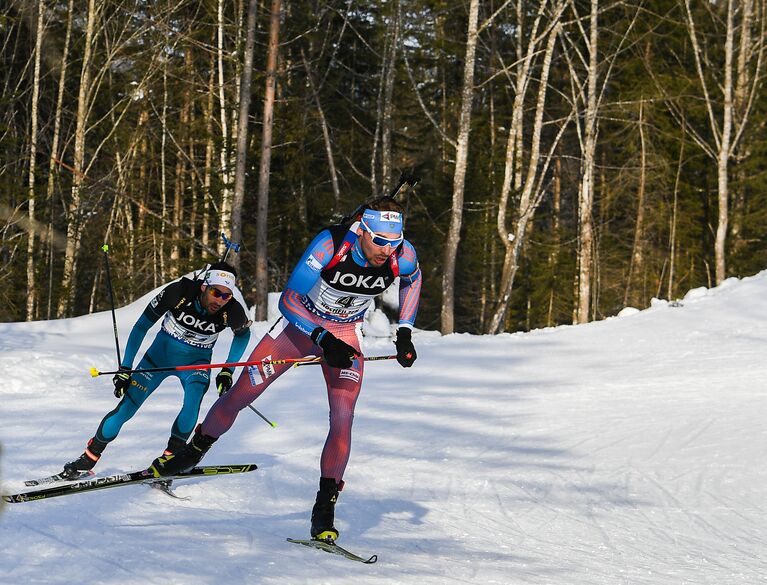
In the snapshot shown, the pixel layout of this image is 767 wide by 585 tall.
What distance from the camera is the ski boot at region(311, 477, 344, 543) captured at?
15.0 ft

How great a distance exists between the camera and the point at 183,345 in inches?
247

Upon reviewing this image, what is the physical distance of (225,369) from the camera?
5.95 meters

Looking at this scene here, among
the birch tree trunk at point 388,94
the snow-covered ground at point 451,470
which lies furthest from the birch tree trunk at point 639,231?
the snow-covered ground at point 451,470

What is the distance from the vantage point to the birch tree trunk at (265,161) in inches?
599

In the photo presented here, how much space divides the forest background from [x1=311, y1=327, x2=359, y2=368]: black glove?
12.6m

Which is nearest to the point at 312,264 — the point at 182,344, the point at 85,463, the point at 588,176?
the point at 182,344

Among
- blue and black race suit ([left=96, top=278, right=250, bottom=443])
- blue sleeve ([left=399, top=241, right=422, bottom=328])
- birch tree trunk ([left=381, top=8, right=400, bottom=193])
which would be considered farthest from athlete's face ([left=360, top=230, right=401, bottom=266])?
birch tree trunk ([left=381, top=8, right=400, bottom=193])

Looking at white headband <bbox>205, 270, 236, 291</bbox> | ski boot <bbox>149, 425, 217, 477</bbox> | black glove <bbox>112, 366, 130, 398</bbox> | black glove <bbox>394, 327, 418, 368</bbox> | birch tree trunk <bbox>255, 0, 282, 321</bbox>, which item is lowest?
ski boot <bbox>149, 425, 217, 477</bbox>

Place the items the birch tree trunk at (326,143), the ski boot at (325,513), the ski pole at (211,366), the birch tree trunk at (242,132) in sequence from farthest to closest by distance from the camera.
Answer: the birch tree trunk at (326,143), the birch tree trunk at (242,132), the ski pole at (211,366), the ski boot at (325,513)

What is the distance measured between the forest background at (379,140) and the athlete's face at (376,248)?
12.6 meters

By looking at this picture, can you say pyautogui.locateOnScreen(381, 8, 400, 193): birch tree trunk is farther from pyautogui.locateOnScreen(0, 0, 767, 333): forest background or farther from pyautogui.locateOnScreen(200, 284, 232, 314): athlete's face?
pyautogui.locateOnScreen(200, 284, 232, 314): athlete's face

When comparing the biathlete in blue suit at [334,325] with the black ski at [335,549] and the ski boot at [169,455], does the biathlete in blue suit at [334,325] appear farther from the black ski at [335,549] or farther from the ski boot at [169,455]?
the ski boot at [169,455]

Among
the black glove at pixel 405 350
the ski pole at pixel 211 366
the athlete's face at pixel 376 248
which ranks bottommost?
the ski pole at pixel 211 366

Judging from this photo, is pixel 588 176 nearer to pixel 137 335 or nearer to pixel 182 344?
pixel 182 344
